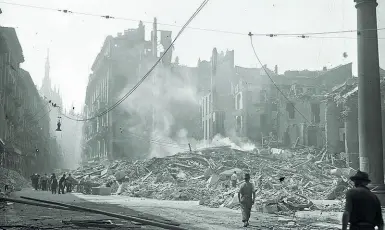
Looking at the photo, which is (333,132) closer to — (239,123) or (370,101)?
(239,123)

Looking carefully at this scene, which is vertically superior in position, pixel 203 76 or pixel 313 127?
pixel 203 76

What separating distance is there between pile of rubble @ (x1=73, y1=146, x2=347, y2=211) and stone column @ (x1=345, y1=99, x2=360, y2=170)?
222cm

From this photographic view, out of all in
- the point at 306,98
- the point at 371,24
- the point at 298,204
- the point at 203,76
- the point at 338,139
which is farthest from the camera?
the point at 203,76

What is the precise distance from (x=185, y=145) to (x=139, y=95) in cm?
1022

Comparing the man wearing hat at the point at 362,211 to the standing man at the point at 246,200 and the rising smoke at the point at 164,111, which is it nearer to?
the standing man at the point at 246,200

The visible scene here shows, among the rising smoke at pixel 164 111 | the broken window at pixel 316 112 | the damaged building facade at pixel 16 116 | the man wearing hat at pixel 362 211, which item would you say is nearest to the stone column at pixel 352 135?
the broken window at pixel 316 112

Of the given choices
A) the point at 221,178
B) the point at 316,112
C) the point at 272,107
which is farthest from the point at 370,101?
the point at 272,107

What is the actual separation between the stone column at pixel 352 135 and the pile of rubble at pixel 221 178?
2223 millimetres

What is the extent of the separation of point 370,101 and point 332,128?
102 ft

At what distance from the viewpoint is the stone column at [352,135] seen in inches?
1344

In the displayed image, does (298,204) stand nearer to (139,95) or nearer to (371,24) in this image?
(371,24)

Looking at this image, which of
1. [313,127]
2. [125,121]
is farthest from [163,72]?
[313,127]

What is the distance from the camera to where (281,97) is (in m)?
63.7

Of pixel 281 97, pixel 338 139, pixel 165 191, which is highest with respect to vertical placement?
pixel 281 97
